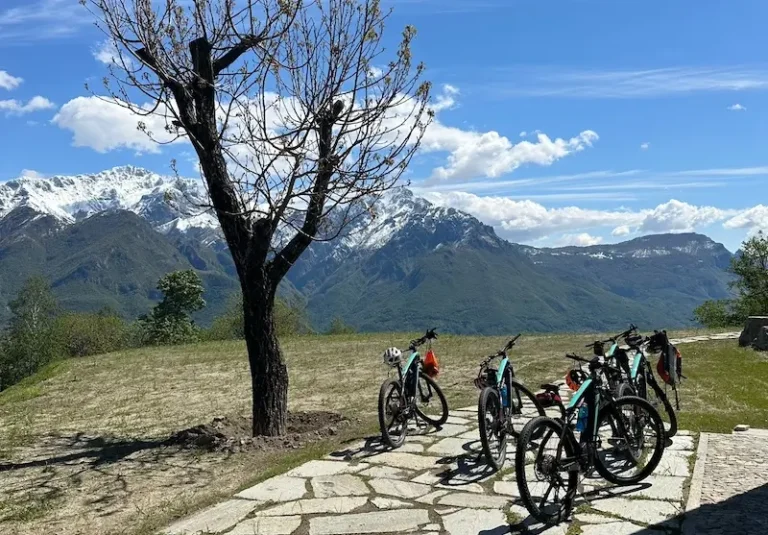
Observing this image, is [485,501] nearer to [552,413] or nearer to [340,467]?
[340,467]

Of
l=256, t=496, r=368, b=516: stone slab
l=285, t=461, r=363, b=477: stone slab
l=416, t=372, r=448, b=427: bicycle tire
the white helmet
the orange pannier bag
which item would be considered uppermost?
the white helmet

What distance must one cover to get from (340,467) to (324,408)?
4.49 m

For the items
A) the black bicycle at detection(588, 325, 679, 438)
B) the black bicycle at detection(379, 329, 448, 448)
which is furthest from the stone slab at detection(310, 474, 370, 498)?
the black bicycle at detection(588, 325, 679, 438)

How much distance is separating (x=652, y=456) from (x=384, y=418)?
2805 millimetres

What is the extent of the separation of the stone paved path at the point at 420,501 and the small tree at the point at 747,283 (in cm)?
5007

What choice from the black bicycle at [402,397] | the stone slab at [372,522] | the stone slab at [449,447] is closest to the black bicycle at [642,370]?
the stone slab at [449,447]

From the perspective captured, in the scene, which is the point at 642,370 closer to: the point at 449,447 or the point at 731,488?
the point at 731,488

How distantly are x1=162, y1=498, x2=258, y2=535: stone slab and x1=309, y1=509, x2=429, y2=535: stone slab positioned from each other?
2.10ft

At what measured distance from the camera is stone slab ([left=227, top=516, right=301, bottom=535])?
4914 mm

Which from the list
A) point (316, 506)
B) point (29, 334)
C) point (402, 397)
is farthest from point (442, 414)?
point (29, 334)

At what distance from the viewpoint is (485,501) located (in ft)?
17.9

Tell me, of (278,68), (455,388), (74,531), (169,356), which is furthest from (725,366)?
(169,356)

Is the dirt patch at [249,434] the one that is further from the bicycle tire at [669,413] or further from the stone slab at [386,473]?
the bicycle tire at [669,413]

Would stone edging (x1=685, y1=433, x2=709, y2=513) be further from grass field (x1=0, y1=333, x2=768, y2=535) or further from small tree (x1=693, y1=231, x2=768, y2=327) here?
small tree (x1=693, y1=231, x2=768, y2=327)
